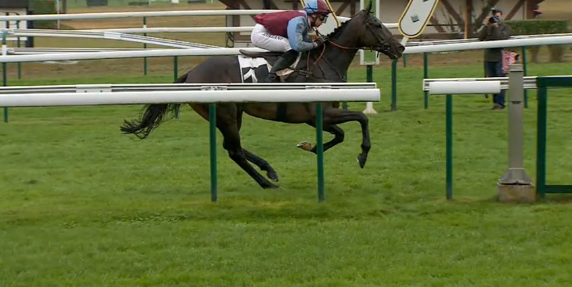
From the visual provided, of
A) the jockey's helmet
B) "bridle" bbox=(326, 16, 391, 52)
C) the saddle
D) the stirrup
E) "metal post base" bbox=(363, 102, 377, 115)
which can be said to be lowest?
"metal post base" bbox=(363, 102, 377, 115)

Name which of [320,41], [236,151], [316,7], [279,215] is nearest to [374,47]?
[320,41]

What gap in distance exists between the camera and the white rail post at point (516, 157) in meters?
7.59

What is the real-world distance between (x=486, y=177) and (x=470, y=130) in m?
3.19

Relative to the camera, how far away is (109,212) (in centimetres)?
755

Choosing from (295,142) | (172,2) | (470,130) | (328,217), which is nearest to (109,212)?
(328,217)

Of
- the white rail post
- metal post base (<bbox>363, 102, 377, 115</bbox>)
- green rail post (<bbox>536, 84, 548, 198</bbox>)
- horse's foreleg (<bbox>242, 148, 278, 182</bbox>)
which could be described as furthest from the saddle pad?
metal post base (<bbox>363, 102, 377, 115</bbox>)

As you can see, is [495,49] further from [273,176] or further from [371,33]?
[273,176]

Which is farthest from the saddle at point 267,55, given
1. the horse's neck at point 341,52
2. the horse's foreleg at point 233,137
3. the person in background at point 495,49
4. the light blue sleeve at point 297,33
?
the person in background at point 495,49

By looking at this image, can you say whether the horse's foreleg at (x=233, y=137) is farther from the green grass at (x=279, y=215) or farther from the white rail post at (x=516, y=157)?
the white rail post at (x=516, y=157)

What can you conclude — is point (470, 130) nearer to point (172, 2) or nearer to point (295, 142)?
point (295, 142)

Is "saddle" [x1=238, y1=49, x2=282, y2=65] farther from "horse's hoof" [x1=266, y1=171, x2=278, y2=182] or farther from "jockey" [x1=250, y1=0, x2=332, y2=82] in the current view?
"horse's hoof" [x1=266, y1=171, x2=278, y2=182]

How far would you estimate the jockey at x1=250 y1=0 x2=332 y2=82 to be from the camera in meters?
9.09

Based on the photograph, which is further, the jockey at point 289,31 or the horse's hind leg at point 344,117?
the jockey at point 289,31

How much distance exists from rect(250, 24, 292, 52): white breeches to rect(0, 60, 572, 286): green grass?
1.14m
